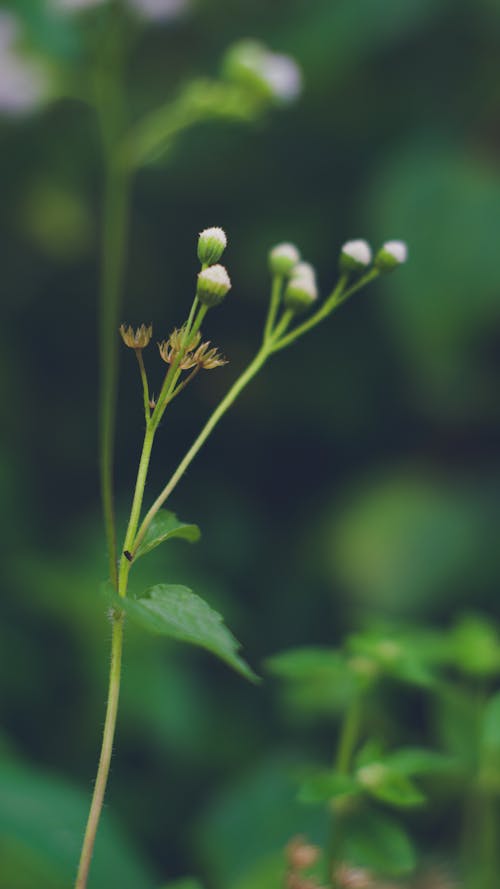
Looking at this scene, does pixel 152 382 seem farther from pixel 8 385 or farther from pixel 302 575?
pixel 302 575

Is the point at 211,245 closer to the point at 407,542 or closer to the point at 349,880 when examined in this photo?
the point at 349,880

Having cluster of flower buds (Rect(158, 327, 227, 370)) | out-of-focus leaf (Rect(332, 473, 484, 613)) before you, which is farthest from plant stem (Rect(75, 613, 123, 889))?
out-of-focus leaf (Rect(332, 473, 484, 613))

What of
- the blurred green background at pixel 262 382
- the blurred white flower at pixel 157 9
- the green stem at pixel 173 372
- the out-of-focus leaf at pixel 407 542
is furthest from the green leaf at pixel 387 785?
the out-of-focus leaf at pixel 407 542

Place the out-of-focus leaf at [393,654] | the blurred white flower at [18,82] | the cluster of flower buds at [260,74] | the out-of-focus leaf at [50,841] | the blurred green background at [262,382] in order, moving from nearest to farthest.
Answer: the out-of-focus leaf at [393,654] → the out-of-focus leaf at [50,841] → the cluster of flower buds at [260,74] → the blurred white flower at [18,82] → the blurred green background at [262,382]

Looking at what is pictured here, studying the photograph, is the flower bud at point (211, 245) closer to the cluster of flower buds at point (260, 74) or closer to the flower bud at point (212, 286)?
the flower bud at point (212, 286)

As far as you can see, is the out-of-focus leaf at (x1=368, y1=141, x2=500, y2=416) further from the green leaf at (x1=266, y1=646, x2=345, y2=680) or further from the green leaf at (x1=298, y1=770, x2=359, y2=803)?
the green leaf at (x1=298, y1=770, x2=359, y2=803)
